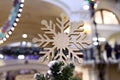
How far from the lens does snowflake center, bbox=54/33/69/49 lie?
1629 millimetres

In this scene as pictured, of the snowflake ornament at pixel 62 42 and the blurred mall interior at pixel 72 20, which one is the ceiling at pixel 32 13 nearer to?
the blurred mall interior at pixel 72 20

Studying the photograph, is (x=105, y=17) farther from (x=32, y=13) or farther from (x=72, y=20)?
(x=32, y=13)

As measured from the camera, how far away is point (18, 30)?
11.8 m

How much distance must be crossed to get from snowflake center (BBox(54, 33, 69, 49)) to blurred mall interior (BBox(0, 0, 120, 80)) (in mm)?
7454

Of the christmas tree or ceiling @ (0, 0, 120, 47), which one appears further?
ceiling @ (0, 0, 120, 47)

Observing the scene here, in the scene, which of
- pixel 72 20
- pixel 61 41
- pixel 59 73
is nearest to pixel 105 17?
pixel 72 20

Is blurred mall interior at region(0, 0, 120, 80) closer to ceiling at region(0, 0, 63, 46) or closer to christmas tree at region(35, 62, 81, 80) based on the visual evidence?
ceiling at region(0, 0, 63, 46)

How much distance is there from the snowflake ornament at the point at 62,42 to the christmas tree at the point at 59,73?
0.06 meters

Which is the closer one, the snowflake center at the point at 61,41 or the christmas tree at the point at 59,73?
the christmas tree at the point at 59,73

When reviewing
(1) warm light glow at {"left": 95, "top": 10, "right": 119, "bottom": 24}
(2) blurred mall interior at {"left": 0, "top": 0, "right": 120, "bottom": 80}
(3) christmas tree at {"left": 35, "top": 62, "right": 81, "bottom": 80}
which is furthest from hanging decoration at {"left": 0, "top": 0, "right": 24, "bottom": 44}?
(1) warm light glow at {"left": 95, "top": 10, "right": 119, "bottom": 24}

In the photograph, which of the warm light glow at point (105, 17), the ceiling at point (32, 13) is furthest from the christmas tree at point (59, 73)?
the warm light glow at point (105, 17)

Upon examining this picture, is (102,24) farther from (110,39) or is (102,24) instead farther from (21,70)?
(21,70)

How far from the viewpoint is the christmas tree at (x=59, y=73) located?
151cm

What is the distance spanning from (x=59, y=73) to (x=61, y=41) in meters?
0.21
